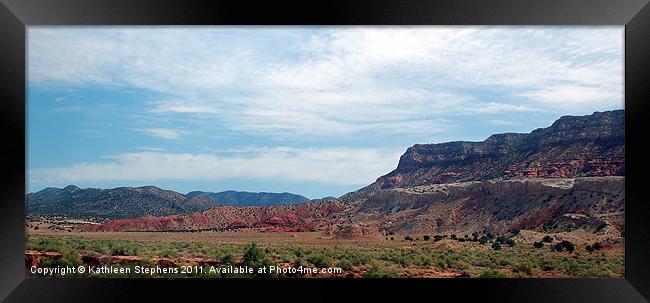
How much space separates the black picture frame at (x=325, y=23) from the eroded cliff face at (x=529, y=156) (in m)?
30.4

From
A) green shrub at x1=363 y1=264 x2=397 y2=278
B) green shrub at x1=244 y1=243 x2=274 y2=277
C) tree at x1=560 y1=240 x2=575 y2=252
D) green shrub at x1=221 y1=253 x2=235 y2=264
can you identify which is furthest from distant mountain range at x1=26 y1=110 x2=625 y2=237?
green shrub at x1=244 y1=243 x2=274 y2=277

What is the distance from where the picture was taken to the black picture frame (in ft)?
17.6

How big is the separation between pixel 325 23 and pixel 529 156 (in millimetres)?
35767

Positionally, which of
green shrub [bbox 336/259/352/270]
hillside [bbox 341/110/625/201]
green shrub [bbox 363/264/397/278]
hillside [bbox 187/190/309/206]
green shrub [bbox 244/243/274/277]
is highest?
hillside [bbox 341/110/625/201]

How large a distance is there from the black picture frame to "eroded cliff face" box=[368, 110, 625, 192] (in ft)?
99.7

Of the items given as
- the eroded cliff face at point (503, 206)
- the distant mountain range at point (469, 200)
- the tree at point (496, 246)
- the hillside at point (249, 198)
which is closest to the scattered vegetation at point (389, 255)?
the tree at point (496, 246)

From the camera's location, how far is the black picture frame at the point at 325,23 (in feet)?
17.6

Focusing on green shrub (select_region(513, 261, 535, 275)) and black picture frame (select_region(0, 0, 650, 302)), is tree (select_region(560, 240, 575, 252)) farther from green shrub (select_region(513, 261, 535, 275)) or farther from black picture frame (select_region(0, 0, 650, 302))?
black picture frame (select_region(0, 0, 650, 302))

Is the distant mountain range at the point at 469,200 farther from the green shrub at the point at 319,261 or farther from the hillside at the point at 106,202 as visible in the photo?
the green shrub at the point at 319,261

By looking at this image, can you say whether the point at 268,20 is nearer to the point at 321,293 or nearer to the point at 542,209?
the point at 321,293

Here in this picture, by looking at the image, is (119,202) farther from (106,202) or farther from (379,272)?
(379,272)

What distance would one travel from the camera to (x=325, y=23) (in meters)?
5.55

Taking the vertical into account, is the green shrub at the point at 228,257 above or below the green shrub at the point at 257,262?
below

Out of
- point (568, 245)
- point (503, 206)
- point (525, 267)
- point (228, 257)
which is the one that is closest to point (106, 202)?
point (228, 257)
